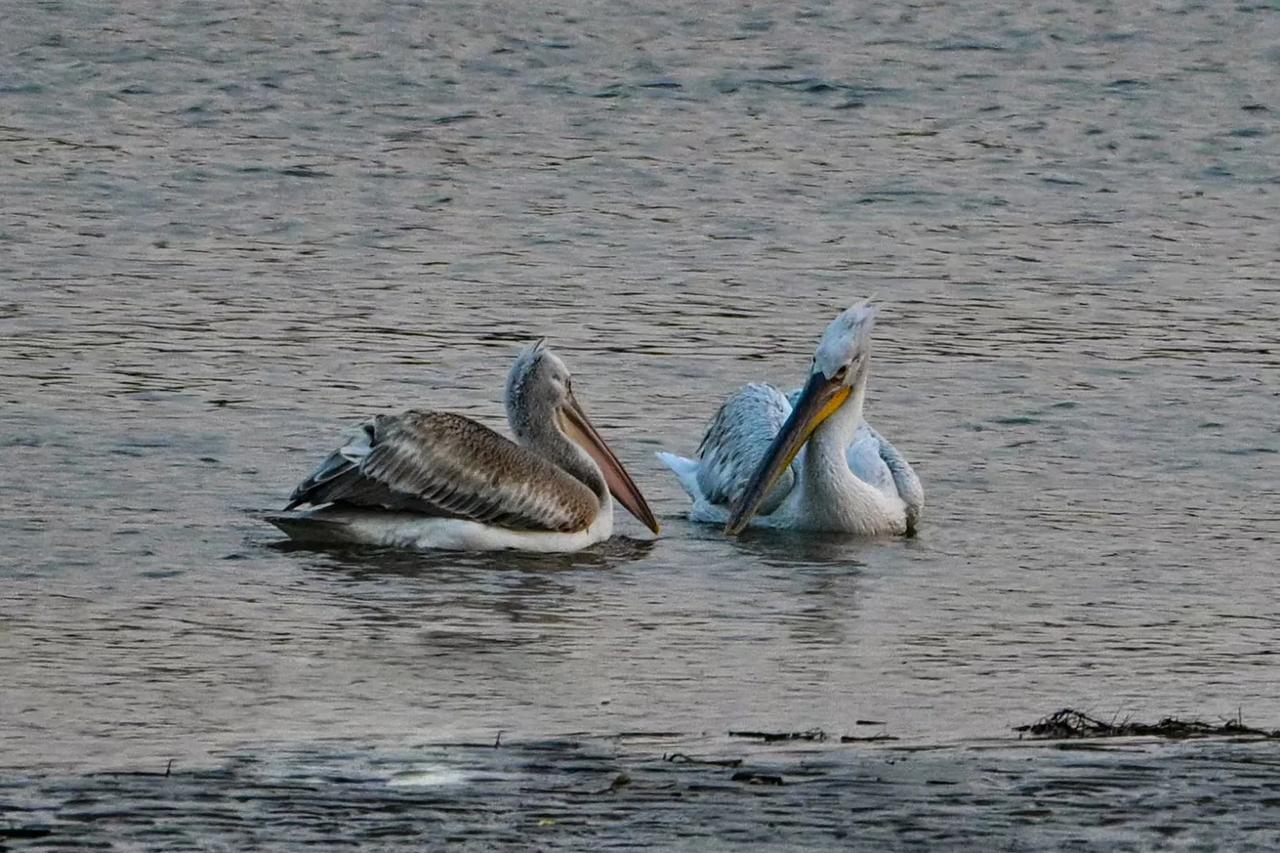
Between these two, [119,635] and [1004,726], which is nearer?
[1004,726]

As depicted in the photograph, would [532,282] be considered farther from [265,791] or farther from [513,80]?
[265,791]

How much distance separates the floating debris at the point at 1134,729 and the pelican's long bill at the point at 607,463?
2.70 m

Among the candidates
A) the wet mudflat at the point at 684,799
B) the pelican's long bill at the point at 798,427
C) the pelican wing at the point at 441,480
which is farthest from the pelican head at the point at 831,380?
the wet mudflat at the point at 684,799

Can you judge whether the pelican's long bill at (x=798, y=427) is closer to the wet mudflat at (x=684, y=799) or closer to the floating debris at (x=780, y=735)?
the floating debris at (x=780, y=735)

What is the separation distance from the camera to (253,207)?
40.3 feet

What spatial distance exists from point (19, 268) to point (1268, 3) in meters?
9.00

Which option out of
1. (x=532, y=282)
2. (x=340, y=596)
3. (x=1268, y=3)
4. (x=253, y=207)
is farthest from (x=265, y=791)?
(x=1268, y=3)

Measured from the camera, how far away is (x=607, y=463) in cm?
820

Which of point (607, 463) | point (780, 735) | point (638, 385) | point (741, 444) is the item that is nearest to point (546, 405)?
point (607, 463)

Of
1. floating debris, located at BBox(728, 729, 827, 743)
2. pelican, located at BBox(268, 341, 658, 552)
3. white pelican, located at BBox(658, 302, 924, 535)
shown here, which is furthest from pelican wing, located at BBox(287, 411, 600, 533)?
floating debris, located at BBox(728, 729, 827, 743)

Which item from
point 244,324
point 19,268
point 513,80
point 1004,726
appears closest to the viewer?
point 1004,726

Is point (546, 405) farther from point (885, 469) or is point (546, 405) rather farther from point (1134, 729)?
point (1134, 729)

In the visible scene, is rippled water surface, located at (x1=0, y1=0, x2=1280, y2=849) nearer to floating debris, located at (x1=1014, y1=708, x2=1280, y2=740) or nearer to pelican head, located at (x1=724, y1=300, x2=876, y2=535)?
floating debris, located at (x1=1014, y1=708, x2=1280, y2=740)

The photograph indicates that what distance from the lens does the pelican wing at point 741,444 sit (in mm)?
8531
